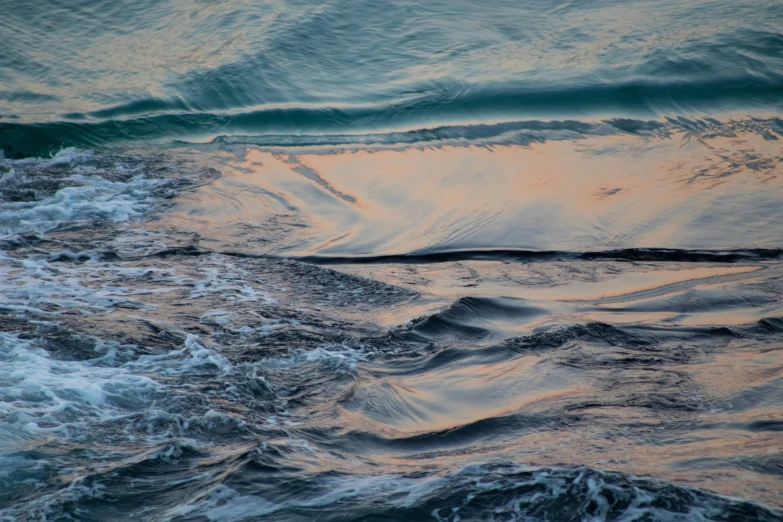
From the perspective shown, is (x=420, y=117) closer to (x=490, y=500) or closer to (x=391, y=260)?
(x=391, y=260)

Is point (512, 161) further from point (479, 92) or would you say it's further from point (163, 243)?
point (163, 243)

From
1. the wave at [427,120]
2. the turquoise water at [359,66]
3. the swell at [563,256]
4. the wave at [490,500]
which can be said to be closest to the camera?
the wave at [490,500]

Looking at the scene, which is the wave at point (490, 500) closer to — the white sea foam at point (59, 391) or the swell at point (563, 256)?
the white sea foam at point (59, 391)

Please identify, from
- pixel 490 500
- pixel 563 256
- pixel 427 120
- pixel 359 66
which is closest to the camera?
pixel 490 500

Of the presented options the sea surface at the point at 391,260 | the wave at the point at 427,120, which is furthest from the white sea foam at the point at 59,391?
the wave at the point at 427,120

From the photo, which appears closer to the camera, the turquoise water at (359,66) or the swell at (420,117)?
the swell at (420,117)

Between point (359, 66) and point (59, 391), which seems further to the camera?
point (359, 66)

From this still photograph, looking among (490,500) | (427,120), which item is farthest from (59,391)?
(427,120)
